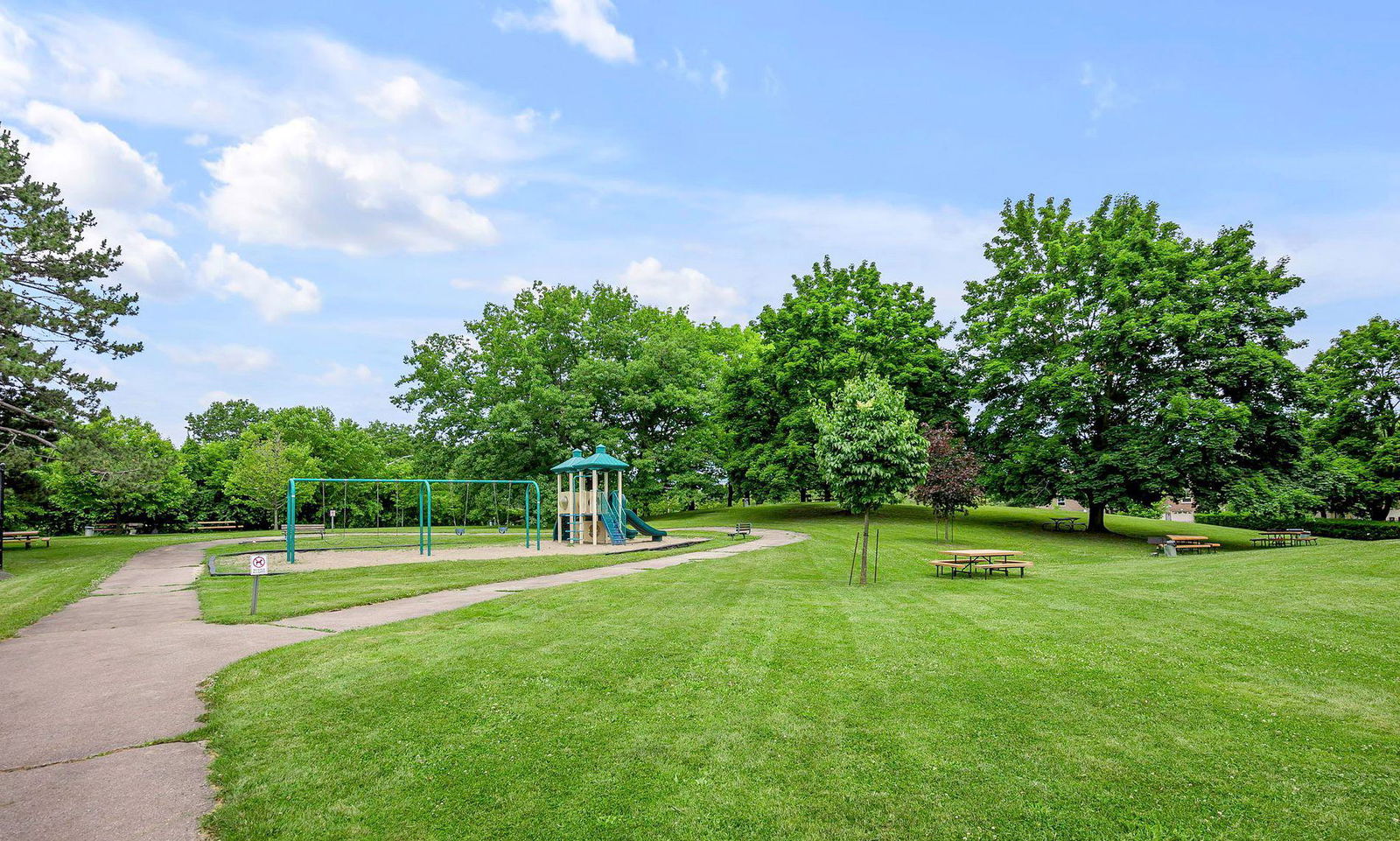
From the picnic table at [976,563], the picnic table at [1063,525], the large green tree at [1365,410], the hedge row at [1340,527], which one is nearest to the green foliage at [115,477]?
the picnic table at [976,563]

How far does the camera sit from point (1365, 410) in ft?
131

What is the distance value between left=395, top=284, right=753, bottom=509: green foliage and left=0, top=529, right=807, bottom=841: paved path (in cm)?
2981

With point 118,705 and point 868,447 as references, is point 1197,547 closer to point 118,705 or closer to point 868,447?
point 868,447

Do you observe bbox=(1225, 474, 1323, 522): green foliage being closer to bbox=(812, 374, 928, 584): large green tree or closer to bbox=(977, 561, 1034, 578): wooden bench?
bbox=(977, 561, 1034, 578): wooden bench

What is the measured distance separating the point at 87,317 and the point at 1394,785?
33.1 meters

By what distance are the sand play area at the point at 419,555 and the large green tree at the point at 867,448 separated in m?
10.6

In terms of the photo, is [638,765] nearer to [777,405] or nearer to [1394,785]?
[1394,785]

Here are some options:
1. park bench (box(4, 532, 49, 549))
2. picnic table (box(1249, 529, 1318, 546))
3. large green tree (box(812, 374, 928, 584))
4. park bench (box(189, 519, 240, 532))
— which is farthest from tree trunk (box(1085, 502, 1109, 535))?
park bench (box(189, 519, 240, 532))

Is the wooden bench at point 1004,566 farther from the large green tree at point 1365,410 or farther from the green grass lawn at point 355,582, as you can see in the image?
the large green tree at point 1365,410

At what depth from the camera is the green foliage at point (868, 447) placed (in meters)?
14.3

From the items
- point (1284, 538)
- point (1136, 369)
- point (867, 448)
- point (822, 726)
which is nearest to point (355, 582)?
point (867, 448)

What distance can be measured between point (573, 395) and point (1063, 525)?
28721mm

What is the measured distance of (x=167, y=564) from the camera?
67.4 ft

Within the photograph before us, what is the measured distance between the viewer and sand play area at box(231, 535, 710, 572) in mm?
20016
